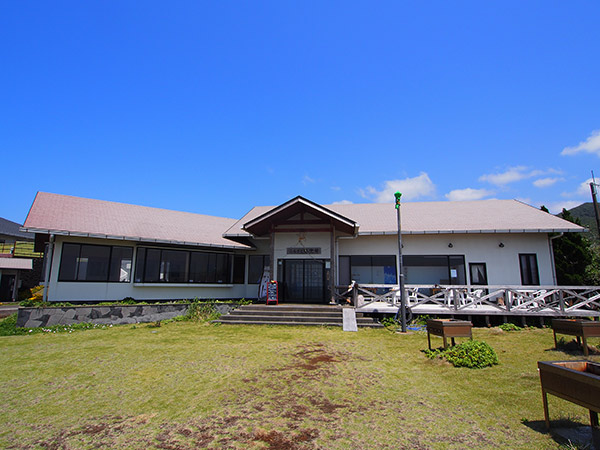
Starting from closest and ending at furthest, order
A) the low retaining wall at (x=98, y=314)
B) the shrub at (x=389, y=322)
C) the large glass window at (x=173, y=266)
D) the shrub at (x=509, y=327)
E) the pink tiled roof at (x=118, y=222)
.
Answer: the low retaining wall at (x=98, y=314)
the shrub at (x=509, y=327)
the shrub at (x=389, y=322)
the pink tiled roof at (x=118, y=222)
the large glass window at (x=173, y=266)

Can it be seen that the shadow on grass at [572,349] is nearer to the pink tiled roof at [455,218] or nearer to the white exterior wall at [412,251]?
the pink tiled roof at [455,218]

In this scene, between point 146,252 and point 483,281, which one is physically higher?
point 146,252

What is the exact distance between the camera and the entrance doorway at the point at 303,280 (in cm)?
1554

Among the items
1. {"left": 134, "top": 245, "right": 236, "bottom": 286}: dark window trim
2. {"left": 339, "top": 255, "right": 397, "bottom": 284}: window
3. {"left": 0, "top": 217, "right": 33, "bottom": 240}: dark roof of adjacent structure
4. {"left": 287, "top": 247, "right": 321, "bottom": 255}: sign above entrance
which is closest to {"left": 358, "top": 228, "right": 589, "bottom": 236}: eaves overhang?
{"left": 339, "top": 255, "right": 397, "bottom": 284}: window

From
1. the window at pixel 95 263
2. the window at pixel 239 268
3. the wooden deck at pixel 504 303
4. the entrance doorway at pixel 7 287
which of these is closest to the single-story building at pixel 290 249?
the window at pixel 95 263

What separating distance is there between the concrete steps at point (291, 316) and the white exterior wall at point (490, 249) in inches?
188

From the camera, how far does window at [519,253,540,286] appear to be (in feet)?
51.0

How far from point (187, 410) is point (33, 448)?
1.76m

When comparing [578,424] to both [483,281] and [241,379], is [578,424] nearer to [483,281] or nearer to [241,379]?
[241,379]

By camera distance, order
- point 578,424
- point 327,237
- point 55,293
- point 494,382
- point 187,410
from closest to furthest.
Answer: point 578,424 < point 187,410 < point 494,382 < point 55,293 < point 327,237

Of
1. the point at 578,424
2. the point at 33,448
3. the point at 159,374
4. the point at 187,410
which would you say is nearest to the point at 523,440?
the point at 578,424

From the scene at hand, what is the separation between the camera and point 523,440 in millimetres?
3896

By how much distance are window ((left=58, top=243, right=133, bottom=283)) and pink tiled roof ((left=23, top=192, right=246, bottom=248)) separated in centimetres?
89

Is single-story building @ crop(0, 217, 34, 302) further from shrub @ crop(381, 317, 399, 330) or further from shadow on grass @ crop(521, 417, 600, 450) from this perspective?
shadow on grass @ crop(521, 417, 600, 450)
